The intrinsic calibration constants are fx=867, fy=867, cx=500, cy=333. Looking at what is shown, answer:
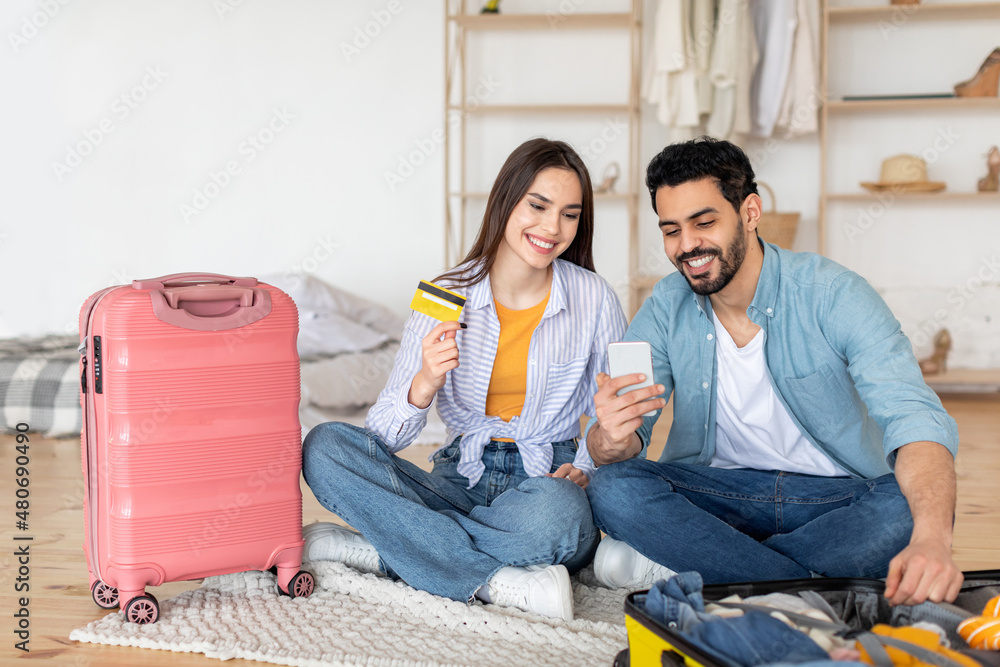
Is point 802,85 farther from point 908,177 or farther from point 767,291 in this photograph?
point 767,291

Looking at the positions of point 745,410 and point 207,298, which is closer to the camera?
point 207,298

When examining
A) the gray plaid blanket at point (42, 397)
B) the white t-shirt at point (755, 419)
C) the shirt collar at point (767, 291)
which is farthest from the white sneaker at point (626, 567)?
the gray plaid blanket at point (42, 397)

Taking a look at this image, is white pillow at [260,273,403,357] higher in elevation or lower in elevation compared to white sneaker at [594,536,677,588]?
higher

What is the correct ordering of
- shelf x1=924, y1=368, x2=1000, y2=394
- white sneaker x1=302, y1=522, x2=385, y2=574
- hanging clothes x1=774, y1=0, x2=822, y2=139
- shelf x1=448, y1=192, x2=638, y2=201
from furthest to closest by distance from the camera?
shelf x1=448, y1=192, x2=638, y2=201 < hanging clothes x1=774, y1=0, x2=822, y2=139 < shelf x1=924, y1=368, x2=1000, y2=394 < white sneaker x1=302, y1=522, x2=385, y2=574

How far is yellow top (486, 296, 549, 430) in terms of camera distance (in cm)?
172

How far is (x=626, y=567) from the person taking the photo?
5.21 ft

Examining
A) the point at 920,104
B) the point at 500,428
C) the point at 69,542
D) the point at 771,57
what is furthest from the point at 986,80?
the point at 69,542

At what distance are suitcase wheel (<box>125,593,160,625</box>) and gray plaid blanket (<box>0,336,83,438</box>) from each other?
1.75 m

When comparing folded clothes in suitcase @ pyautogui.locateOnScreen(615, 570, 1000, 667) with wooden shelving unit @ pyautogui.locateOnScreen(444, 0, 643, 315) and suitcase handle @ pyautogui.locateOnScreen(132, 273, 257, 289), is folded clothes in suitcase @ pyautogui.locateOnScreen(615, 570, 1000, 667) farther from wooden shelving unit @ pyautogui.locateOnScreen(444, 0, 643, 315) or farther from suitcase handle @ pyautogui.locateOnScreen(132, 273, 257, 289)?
wooden shelving unit @ pyautogui.locateOnScreen(444, 0, 643, 315)

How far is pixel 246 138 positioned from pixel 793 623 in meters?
4.10

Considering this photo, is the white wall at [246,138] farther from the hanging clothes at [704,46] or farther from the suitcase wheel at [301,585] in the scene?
the suitcase wheel at [301,585]

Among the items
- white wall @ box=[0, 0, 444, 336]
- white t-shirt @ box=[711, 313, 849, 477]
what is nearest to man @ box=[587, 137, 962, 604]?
white t-shirt @ box=[711, 313, 849, 477]

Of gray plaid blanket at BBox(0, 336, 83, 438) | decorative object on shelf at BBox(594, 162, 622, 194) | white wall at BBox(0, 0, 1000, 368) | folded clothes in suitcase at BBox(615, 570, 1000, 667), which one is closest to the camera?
folded clothes in suitcase at BBox(615, 570, 1000, 667)

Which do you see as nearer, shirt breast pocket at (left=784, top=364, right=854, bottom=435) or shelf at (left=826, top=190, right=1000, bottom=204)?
shirt breast pocket at (left=784, top=364, right=854, bottom=435)
